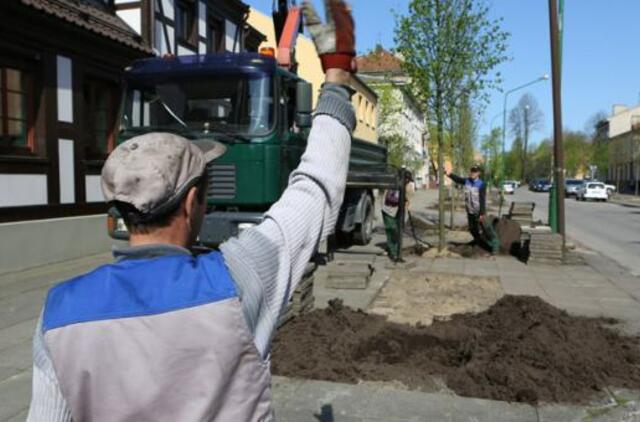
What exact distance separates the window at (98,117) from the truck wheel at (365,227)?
5.52m

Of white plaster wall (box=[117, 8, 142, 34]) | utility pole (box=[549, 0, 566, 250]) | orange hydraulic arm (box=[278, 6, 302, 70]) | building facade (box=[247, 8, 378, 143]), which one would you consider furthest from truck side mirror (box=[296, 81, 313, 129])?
building facade (box=[247, 8, 378, 143])

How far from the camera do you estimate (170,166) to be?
4.29ft

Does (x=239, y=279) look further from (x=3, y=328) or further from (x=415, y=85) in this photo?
(x=415, y=85)

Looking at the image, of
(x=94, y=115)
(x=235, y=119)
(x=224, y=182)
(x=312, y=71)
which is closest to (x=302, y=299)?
(x=224, y=182)

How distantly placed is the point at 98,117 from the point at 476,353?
9835 mm

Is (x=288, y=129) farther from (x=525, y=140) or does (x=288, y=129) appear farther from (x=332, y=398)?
(x=525, y=140)

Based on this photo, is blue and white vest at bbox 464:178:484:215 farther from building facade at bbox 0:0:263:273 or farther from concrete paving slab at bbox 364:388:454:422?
concrete paving slab at bbox 364:388:454:422

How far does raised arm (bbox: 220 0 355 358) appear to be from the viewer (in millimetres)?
1299

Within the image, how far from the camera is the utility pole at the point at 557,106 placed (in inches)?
476

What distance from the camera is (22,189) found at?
9.93m

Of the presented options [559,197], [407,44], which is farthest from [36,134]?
[559,197]

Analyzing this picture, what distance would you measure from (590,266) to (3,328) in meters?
9.78

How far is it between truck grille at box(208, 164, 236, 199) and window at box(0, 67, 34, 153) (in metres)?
4.15

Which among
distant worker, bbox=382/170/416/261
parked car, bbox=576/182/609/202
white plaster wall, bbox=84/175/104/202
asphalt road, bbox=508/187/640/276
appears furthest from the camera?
parked car, bbox=576/182/609/202
